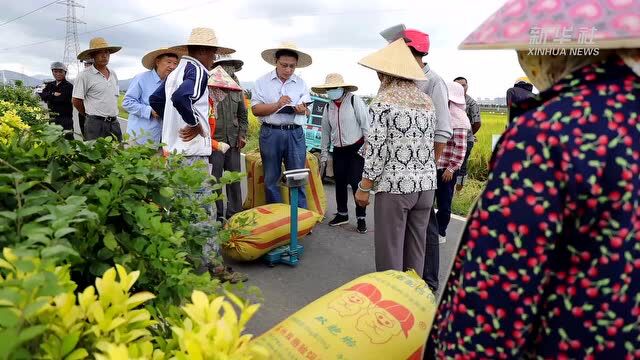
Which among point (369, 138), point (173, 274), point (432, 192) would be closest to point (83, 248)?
point (173, 274)

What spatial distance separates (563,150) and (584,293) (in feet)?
1.02

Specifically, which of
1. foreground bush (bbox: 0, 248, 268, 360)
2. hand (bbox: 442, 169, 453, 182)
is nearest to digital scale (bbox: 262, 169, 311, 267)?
hand (bbox: 442, 169, 453, 182)

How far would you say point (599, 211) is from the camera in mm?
940

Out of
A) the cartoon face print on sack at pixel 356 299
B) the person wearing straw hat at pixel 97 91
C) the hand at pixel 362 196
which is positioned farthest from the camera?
the person wearing straw hat at pixel 97 91

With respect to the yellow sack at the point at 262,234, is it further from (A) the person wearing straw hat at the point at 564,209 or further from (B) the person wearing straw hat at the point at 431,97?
(A) the person wearing straw hat at the point at 564,209

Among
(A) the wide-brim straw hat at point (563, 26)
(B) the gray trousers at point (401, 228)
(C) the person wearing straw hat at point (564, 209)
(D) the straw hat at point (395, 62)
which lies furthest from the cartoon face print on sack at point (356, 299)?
(D) the straw hat at point (395, 62)

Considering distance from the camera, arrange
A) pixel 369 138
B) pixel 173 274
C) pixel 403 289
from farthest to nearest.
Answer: pixel 369 138, pixel 403 289, pixel 173 274

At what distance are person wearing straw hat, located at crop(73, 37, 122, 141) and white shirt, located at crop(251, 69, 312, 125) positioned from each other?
2.21 metres

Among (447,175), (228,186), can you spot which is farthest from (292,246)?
(447,175)

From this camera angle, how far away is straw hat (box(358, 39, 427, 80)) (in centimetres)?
291

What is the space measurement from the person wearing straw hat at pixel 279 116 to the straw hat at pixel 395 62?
183 cm

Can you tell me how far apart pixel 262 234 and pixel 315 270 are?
0.54 metres

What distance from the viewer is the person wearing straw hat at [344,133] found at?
16.6 feet

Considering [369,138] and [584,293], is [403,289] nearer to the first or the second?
[584,293]
